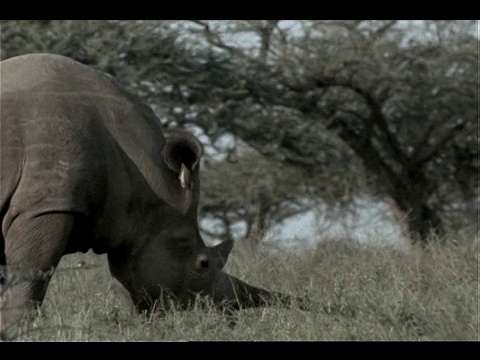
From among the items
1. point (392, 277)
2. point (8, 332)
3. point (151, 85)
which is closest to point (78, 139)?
point (8, 332)

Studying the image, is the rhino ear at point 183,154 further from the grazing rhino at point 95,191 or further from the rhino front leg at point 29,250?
the rhino front leg at point 29,250

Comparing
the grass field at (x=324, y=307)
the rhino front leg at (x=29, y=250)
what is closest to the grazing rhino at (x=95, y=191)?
the rhino front leg at (x=29, y=250)

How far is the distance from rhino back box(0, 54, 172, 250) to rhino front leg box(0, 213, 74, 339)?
61mm

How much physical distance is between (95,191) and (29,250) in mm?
497

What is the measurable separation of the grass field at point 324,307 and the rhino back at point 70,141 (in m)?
0.47

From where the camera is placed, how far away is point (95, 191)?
7.67m

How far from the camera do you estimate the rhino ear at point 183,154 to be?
8.11 m

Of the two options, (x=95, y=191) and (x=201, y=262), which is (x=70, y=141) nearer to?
(x=95, y=191)

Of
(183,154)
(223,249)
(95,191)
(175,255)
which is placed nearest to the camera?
(95,191)

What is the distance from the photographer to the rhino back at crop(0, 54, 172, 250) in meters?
7.43

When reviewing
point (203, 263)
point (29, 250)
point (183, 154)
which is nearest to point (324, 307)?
point (203, 263)

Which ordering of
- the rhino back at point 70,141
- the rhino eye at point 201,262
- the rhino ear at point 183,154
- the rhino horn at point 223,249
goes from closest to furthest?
the rhino back at point 70,141
the rhino ear at point 183,154
the rhino eye at point 201,262
the rhino horn at point 223,249

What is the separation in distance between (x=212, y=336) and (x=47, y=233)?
104 cm

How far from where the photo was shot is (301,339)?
7.33m
